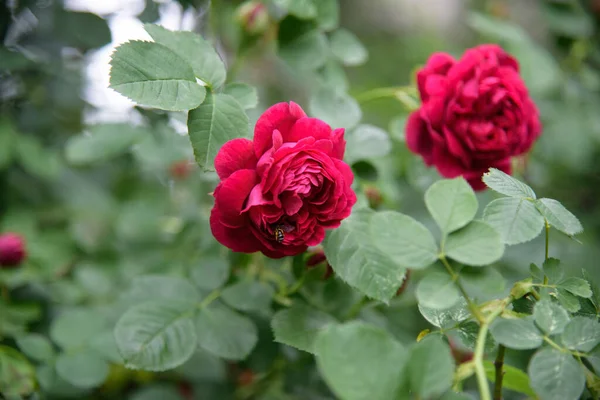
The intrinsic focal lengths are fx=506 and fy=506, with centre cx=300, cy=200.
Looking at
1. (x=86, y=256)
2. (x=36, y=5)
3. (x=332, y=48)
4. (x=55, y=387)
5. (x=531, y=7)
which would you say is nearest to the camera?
(x=55, y=387)

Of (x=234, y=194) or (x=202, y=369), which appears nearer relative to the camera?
(x=234, y=194)

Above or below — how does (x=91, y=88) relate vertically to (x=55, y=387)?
above

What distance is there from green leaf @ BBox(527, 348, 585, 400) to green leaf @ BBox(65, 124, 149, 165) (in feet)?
2.74

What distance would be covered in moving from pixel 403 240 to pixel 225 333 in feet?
1.05

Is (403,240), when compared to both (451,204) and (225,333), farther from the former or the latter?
(225,333)

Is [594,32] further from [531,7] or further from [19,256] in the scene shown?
[19,256]

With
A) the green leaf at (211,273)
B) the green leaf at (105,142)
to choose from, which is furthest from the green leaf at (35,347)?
the green leaf at (105,142)

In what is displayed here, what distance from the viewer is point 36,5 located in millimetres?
1108

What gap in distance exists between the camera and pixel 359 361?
1.33 ft

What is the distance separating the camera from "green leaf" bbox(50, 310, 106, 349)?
0.85m

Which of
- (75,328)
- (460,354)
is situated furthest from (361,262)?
(75,328)

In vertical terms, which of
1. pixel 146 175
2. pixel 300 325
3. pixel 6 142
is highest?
pixel 300 325

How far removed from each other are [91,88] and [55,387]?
0.81 meters

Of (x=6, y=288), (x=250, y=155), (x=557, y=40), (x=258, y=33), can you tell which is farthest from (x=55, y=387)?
(x=557, y=40)
